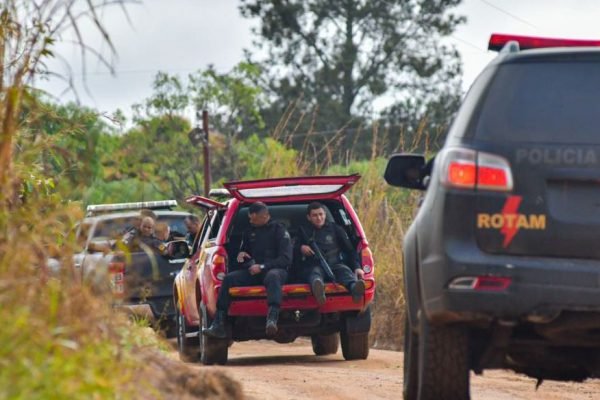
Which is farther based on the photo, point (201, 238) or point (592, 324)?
point (201, 238)

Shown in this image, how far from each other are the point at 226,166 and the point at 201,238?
1492 inches

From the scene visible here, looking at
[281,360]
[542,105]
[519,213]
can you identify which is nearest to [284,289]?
[281,360]

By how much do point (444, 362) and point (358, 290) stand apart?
22.4 ft

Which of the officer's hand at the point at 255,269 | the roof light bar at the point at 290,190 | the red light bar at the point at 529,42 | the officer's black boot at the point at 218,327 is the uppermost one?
the red light bar at the point at 529,42

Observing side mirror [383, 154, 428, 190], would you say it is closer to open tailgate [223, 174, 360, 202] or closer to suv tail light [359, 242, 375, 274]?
open tailgate [223, 174, 360, 202]

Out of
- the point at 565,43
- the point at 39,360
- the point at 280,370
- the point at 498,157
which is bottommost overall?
the point at 280,370

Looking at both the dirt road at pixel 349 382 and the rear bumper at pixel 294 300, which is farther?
the rear bumper at pixel 294 300

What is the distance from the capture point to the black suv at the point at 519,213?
7.35m

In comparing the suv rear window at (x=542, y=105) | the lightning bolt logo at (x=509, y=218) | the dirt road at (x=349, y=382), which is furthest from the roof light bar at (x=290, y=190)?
the lightning bolt logo at (x=509, y=218)

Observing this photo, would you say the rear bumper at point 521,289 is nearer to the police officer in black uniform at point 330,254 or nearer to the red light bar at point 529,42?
the red light bar at point 529,42

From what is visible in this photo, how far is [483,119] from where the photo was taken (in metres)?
7.61

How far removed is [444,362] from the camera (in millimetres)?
7996

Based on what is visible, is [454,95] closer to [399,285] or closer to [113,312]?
[399,285]

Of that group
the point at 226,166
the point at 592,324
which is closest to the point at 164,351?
the point at 592,324
